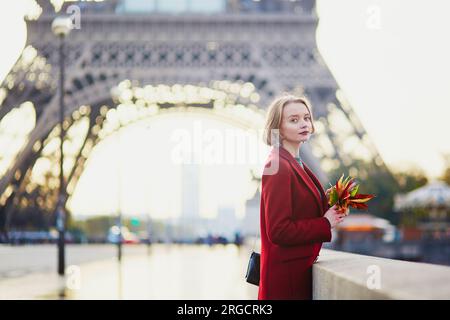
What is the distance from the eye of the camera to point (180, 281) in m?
19.2

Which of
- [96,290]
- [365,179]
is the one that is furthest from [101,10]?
[96,290]

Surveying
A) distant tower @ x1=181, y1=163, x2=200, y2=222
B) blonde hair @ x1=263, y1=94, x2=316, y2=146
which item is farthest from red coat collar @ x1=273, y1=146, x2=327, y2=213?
distant tower @ x1=181, y1=163, x2=200, y2=222

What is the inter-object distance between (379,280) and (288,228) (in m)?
0.72

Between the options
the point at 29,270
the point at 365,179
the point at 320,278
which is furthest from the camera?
the point at 365,179

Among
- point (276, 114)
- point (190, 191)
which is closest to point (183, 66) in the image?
point (276, 114)

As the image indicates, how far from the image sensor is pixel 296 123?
4.23m

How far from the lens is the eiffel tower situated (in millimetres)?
40344

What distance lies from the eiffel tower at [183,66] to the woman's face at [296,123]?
35.5m

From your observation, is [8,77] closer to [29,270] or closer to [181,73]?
[181,73]

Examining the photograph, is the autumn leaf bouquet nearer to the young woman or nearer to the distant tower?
the young woman

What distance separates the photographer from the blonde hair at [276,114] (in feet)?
13.9

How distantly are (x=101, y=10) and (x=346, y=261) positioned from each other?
41991 millimetres
